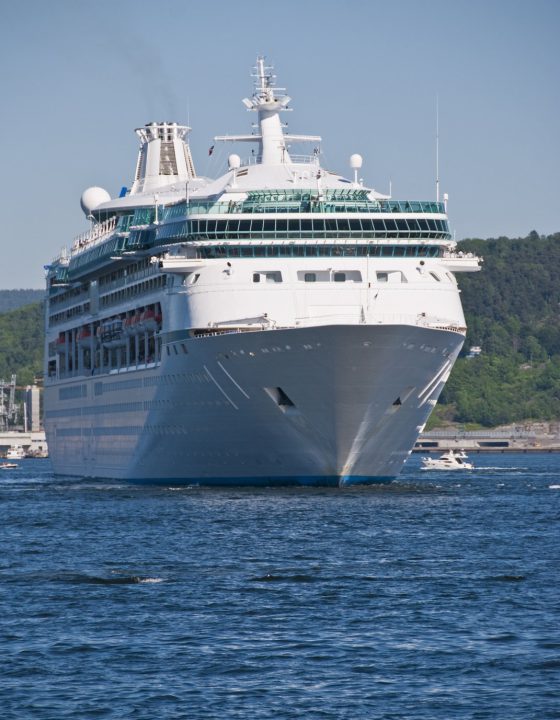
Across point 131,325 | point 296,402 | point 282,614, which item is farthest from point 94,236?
point 282,614

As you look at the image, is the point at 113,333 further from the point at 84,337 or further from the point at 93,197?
the point at 93,197

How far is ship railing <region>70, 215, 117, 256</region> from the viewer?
109 m

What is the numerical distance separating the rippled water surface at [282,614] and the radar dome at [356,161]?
27.1 meters

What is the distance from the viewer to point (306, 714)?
31.8 meters

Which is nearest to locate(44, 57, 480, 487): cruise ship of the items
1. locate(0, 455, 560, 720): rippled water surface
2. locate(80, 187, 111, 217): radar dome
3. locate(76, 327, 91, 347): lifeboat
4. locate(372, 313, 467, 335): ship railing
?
locate(372, 313, 467, 335): ship railing

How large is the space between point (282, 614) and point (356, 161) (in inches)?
2150

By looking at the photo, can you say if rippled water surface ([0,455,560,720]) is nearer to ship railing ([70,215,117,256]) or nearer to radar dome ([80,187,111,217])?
ship railing ([70,215,117,256])

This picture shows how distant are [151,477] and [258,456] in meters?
15.0

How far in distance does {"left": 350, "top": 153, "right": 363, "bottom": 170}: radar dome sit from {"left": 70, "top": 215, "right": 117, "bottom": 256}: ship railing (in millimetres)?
20410

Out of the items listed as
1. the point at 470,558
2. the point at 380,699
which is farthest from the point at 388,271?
the point at 380,699

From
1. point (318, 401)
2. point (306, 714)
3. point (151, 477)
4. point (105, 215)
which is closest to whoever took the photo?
point (306, 714)

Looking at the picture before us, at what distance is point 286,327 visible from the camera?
3174 inches

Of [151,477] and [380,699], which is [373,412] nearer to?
[151,477]

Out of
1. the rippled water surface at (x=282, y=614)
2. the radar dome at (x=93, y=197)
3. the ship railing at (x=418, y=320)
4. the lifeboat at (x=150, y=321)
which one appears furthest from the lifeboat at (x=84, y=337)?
the rippled water surface at (x=282, y=614)
